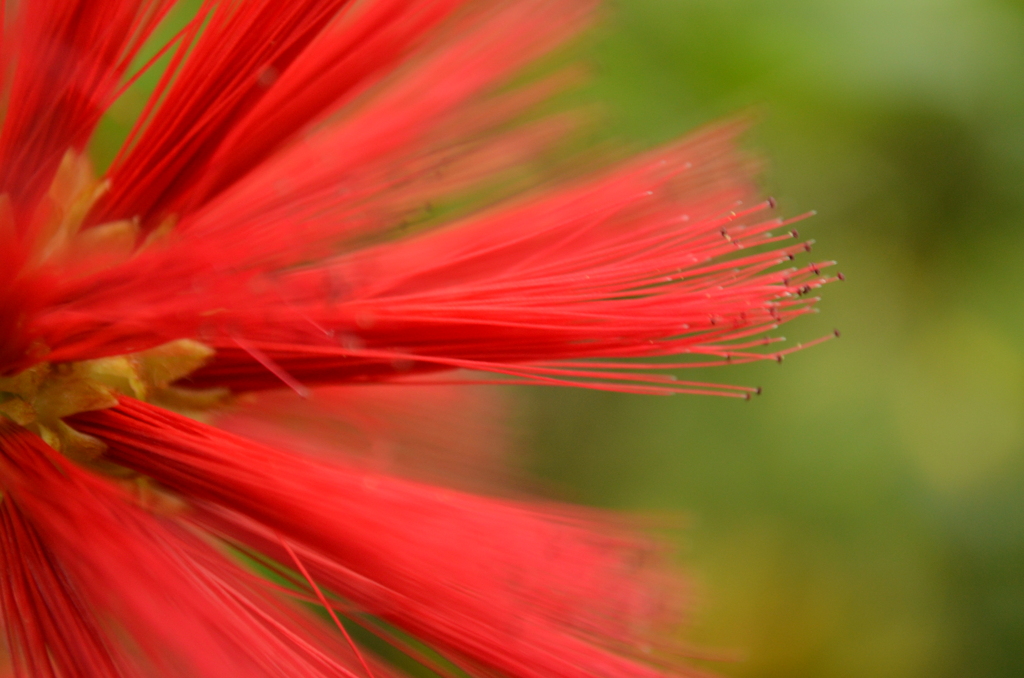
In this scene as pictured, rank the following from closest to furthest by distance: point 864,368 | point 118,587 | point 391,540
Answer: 1. point 118,587
2. point 391,540
3. point 864,368

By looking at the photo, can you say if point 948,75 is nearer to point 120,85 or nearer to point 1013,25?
point 1013,25

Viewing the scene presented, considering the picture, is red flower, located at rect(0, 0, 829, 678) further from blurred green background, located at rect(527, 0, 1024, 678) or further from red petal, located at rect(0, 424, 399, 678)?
blurred green background, located at rect(527, 0, 1024, 678)

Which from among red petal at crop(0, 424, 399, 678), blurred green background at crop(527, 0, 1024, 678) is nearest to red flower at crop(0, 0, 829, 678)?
red petal at crop(0, 424, 399, 678)

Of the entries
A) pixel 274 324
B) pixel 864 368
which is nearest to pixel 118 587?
pixel 274 324

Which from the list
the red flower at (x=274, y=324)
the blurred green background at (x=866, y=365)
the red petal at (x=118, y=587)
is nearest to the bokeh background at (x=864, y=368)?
→ the blurred green background at (x=866, y=365)

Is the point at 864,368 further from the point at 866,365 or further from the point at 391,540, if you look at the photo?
the point at 391,540

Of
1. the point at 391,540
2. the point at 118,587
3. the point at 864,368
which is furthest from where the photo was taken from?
the point at 864,368
